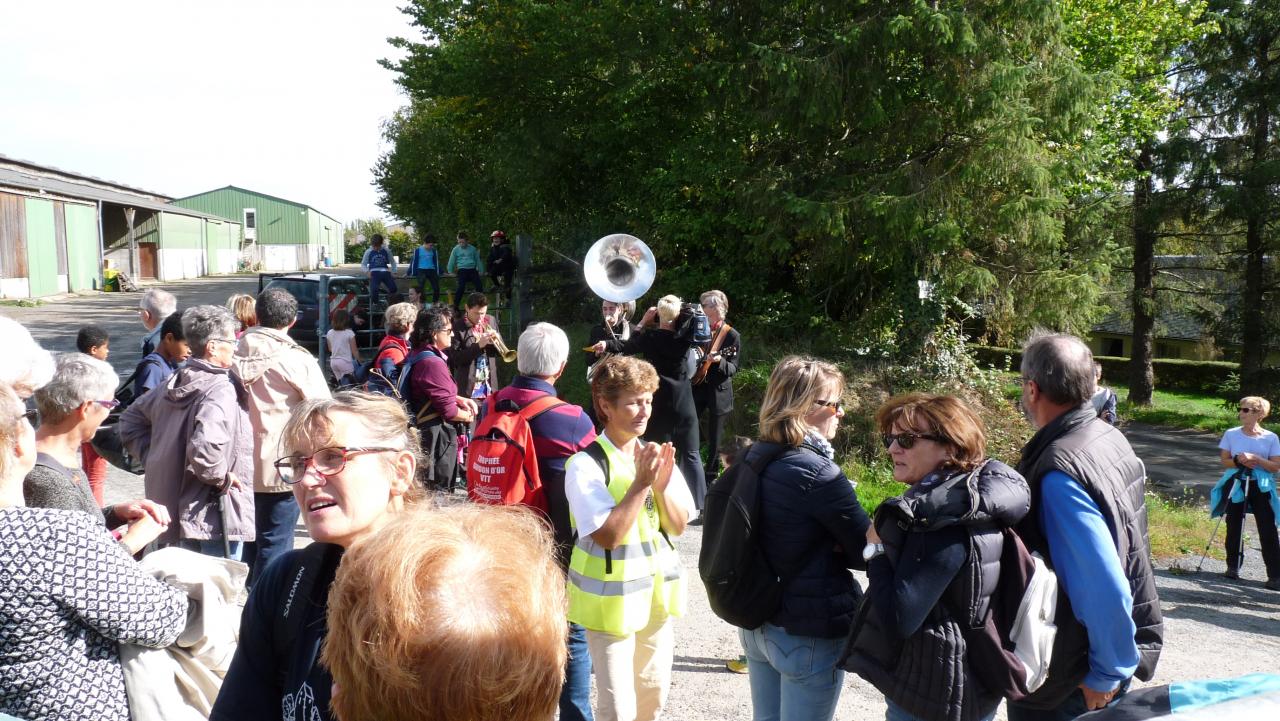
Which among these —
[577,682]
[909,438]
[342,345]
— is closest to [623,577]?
[577,682]

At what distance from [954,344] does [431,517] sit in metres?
12.1

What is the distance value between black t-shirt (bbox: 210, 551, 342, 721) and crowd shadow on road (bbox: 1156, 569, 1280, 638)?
673cm

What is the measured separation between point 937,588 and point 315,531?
169 centimetres

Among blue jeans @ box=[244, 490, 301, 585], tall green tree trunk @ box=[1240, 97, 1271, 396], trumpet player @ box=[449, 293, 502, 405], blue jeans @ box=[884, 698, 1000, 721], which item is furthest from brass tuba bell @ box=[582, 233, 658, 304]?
tall green tree trunk @ box=[1240, 97, 1271, 396]

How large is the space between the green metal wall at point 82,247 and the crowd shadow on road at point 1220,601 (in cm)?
3419

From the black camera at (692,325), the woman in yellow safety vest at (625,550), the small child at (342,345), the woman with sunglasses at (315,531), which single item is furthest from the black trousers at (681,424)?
the woman with sunglasses at (315,531)

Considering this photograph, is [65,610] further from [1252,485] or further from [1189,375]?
[1189,375]

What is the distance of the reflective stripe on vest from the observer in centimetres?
333

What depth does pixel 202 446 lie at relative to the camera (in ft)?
13.8

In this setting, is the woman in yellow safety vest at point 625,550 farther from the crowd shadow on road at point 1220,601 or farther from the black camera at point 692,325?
the crowd shadow on road at point 1220,601

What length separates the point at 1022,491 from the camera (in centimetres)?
260

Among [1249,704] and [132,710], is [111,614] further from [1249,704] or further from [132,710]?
[1249,704]

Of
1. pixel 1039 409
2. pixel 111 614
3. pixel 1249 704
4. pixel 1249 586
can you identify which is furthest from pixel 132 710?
pixel 1249 586

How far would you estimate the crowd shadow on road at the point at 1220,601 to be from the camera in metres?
6.61
